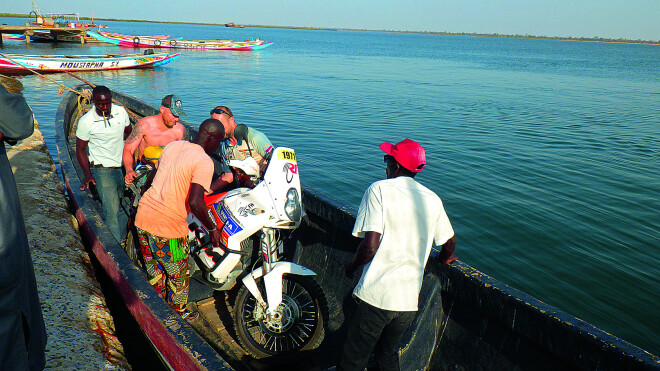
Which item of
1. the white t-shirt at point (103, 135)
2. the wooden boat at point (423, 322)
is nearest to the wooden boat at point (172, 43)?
the white t-shirt at point (103, 135)

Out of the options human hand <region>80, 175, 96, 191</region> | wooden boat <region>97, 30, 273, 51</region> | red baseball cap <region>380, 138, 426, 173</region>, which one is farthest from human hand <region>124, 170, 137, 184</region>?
wooden boat <region>97, 30, 273, 51</region>

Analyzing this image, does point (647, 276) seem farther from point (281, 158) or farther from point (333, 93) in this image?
point (333, 93)

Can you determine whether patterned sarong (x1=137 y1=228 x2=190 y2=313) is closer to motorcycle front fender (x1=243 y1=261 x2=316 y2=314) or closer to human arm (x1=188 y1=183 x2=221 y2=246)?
human arm (x1=188 y1=183 x2=221 y2=246)

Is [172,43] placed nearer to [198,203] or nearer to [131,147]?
[131,147]

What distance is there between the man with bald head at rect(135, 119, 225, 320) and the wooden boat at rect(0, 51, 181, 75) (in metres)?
24.6

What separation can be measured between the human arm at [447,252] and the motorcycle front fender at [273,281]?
103cm

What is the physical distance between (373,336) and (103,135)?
417cm

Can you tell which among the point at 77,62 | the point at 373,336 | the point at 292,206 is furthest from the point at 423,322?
the point at 77,62

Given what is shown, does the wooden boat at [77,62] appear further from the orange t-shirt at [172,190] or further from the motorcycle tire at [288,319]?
the motorcycle tire at [288,319]

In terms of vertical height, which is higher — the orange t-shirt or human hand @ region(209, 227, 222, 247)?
the orange t-shirt

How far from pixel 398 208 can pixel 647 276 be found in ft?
22.7

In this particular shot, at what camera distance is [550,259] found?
7617mm

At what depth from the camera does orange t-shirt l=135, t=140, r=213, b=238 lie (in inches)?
132

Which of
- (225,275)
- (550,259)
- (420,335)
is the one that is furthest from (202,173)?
(550,259)
